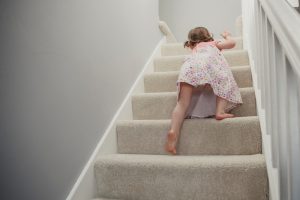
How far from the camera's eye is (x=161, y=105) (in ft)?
6.70

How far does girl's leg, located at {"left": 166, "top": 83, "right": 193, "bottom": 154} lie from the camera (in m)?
1.65

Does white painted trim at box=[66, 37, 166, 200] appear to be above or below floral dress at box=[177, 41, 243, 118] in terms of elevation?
below

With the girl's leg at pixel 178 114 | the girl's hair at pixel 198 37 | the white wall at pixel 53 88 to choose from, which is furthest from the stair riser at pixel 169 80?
the girl's leg at pixel 178 114

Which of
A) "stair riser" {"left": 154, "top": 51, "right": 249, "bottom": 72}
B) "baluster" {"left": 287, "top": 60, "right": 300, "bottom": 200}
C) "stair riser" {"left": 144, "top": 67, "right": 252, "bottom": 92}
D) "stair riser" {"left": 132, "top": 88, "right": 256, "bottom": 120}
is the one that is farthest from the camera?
"stair riser" {"left": 154, "top": 51, "right": 249, "bottom": 72}

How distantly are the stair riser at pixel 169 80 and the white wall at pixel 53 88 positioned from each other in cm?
42

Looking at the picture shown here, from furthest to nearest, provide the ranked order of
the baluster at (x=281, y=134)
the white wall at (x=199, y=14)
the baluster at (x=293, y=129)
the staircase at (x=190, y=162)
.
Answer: the white wall at (x=199, y=14) → the staircase at (x=190, y=162) → the baluster at (x=281, y=134) → the baluster at (x=293, y=129)

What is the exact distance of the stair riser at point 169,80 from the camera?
7.03 ft

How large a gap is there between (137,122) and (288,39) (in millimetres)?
1194

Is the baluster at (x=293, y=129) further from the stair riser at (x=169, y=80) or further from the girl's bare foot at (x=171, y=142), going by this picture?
the stair riser at (x=169, y=80)

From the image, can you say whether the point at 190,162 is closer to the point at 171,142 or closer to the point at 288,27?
the point at 171,142

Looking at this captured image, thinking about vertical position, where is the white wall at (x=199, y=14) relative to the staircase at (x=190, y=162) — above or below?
above

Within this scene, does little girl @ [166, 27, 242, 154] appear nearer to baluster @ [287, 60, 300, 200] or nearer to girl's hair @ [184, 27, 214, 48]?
girl's hair @ [184, 27, 214, 48]

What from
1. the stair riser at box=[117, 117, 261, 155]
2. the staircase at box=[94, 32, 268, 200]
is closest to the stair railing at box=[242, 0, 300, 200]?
the staircase at box=[94, 32, 268, 200]

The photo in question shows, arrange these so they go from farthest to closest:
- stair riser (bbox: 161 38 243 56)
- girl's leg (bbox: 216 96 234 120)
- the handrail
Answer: stair riser (bbox: 161 38 243 56), girl's leg (bbox: 216 96 234 120), the handrail
